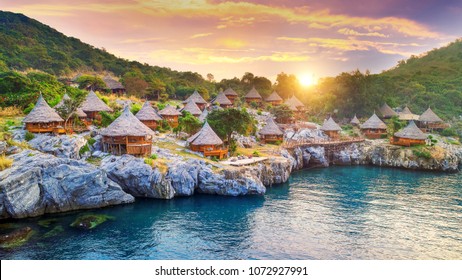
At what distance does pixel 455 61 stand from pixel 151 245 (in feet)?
283

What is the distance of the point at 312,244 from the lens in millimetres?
23031

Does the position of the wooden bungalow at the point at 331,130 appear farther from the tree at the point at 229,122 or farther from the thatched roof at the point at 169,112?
the thatched roof at the point at 169,112

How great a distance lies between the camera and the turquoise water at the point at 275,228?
21.9m

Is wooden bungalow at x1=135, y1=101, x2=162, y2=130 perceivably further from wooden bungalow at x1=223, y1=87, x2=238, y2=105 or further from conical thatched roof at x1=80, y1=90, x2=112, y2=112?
wooden bungalow at x1=223, y1=87, x2=238, y2=105

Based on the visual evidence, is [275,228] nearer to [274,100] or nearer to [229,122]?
[229,122]

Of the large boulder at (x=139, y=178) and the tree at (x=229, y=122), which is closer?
the large boulder at (x=139, y=178)

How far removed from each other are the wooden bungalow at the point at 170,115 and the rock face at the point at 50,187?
69.1ft

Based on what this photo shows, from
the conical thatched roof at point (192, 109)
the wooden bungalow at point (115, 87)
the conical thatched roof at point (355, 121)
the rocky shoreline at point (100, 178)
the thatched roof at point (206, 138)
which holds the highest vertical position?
the wooden bungalow at point (115, 87)

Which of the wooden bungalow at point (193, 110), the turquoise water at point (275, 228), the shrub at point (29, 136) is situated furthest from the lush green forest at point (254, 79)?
the turquoise water at point (275, 228)

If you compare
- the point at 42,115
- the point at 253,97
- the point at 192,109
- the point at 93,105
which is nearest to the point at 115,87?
the point at 192,109

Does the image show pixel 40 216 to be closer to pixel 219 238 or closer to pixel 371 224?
pixel 219 238

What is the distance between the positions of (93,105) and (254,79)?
51.3 meters

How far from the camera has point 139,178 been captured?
32469 mm

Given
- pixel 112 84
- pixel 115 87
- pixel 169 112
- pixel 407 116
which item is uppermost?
pixel 112 84
